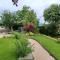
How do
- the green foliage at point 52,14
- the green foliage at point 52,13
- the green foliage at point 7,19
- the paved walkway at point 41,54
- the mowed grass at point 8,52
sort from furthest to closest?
the green foliage at point 7,19 < the green foliage at point 52,13 < the green foliage at point 52,14 < the mowed grass at point 8,52 < the paved walkway at point 41,54

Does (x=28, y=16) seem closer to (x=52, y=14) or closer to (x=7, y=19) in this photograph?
(x=52, y=14)

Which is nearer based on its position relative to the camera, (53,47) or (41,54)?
(41,54)

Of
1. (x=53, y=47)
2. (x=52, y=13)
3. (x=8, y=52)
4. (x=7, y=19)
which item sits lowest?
(x=53, y=47)

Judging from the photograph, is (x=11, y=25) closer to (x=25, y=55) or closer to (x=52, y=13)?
(x=52, y=13)

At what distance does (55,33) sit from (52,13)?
582 cm

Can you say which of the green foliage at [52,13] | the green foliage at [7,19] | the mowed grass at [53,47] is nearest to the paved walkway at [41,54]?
the mowed grass at [53,47]

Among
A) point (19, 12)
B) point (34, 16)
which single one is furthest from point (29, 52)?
point (19, 12)

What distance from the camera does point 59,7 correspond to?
144ft

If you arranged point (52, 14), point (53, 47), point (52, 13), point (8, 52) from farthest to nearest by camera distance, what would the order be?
point (52, 14)
point (52, 13)
point (53, 47)
point (8, 52)

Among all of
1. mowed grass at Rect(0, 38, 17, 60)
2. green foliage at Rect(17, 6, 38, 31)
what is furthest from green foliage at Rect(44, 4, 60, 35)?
mowed grass at Rect(0, 38, 17, 60)

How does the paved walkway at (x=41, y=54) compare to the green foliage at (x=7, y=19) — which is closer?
the paved walkway at (x=41, y=54)

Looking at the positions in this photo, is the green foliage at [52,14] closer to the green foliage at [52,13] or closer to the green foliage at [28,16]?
the green foliage at [52,13]

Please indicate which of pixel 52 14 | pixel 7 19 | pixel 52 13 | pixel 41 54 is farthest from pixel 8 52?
pixel 7 19

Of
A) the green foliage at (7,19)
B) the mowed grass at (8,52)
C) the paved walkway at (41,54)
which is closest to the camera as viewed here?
the paved walkway at (41,54)
